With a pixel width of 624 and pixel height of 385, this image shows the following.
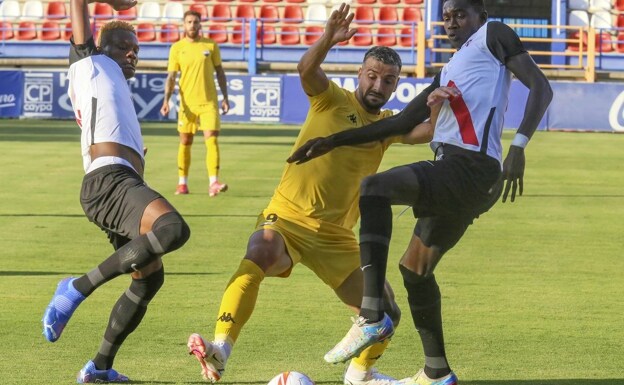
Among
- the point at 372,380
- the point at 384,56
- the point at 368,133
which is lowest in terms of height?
the point at 372,380

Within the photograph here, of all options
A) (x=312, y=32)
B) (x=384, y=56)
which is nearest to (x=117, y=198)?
(x=384, y=56)

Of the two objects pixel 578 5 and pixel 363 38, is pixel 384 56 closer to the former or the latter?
pixel 363 38

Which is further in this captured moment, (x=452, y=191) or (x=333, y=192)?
(x=333, y=192)

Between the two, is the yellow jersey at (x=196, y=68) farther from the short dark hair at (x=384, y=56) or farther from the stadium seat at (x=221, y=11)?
the stadium seat at (x=221, y=11)

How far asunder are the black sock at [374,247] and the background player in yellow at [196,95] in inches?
413

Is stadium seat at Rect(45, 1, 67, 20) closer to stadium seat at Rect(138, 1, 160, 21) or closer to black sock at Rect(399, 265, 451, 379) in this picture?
stadium seat at Rect(138, 1, 160, 21)

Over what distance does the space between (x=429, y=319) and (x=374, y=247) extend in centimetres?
71

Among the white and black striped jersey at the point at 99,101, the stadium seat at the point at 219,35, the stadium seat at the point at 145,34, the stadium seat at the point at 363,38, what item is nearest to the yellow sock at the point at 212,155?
the white and black striped jersey at the point at 99,101

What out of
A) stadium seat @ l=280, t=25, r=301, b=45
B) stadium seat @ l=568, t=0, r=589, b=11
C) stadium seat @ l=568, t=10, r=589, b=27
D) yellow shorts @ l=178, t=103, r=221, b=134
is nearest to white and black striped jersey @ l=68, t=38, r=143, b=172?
yellow shorts @ l=178, t=103, r=221, b=134

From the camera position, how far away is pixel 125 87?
7.34 metres

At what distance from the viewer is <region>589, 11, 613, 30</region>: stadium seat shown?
3891 centimetres

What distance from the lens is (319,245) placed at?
23.4ft

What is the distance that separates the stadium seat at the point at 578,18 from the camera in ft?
127

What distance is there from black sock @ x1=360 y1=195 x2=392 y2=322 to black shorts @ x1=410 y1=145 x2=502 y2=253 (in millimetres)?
207
